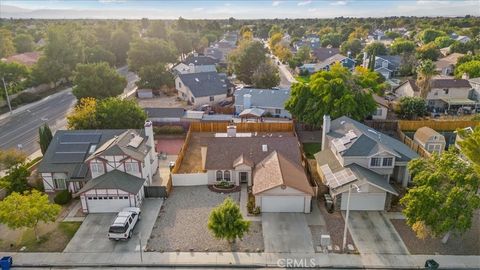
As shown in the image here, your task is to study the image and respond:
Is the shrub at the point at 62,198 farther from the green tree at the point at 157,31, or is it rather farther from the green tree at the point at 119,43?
the green tree at the point at 157,31

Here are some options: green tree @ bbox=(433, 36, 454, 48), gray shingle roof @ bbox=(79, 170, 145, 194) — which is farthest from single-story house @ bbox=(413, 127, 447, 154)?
green tree @ bbox=(433, 36, 454, 48)

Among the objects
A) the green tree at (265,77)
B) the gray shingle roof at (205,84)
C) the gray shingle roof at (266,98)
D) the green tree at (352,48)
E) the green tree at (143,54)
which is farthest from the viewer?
the green tree at (352,48)

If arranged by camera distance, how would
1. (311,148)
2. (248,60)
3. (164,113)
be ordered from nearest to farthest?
(311,148), (164,113), (248,60)

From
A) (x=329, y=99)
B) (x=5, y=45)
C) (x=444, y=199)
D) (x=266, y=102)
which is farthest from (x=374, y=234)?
(x=5, y=45)

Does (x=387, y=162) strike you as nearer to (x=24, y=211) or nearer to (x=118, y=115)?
(x=24, y=211)

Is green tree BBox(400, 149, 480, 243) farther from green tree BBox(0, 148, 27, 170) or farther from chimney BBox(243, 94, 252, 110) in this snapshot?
green tree BBox(0, 148, 27, 170)

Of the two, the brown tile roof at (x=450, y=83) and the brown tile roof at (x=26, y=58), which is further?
the brown tile roof at (x=26, y=58)

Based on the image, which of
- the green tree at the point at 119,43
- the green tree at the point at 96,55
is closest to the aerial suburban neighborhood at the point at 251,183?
the green tree at the point at 96,55
